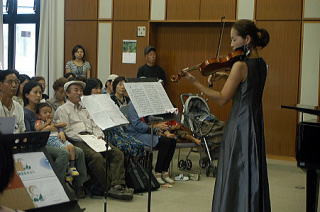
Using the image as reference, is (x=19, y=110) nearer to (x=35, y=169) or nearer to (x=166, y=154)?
(x=35, y=169)

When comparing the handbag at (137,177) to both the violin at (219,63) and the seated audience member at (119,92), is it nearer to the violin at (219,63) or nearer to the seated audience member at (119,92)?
the seated audience member at (119,92)

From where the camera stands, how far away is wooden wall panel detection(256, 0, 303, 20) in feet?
25.3

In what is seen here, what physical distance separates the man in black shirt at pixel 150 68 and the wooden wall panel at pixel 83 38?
1.15m

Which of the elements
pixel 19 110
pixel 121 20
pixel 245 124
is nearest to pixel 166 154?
pixel 19 110

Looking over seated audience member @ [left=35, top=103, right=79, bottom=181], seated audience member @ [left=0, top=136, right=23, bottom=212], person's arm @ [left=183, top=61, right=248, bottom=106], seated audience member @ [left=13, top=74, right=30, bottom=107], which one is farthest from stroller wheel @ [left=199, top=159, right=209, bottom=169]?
seated audience member @ [left=0, top=136, right=23, bottom=212]

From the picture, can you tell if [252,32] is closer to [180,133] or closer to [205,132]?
[180,133]

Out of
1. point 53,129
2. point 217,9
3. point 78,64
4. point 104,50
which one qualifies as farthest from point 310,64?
point 53,129

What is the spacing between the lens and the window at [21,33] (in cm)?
983

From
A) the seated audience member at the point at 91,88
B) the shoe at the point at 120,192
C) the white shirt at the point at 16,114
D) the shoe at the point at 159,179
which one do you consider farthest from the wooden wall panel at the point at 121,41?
the white shirt at the point at 16,114

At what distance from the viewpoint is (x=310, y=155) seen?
4109 millimetres

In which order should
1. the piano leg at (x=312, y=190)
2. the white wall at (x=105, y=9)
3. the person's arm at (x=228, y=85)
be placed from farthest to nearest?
the white wall at (x=105, y=9) < the piano leg at (x=312, y=190) < the person's arm at (x=228, y=85)

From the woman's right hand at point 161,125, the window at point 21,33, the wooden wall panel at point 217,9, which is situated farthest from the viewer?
the window at point 21,33

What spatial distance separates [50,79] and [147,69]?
195cm

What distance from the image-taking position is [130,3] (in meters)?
8.87
